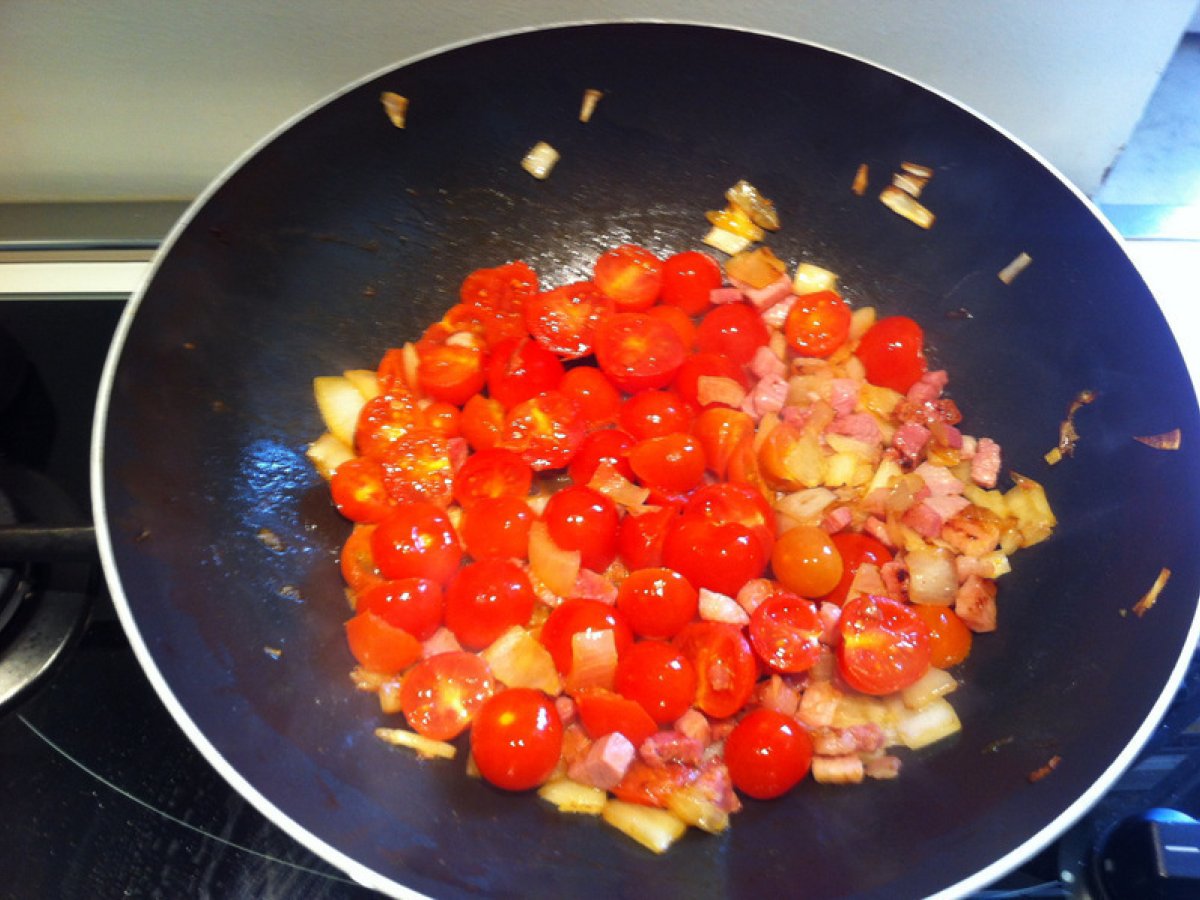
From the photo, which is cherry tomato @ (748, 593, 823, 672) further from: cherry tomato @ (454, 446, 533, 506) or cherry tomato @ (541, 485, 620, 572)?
cherry tomato @ (454, 446, 533, 506)

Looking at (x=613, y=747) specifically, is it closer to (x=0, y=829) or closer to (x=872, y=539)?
(x=872, y=539)

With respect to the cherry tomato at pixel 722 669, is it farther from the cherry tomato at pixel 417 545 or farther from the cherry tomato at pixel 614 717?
the cherry tomato at pixel 417 545

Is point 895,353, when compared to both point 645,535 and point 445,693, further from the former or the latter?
point 445,693

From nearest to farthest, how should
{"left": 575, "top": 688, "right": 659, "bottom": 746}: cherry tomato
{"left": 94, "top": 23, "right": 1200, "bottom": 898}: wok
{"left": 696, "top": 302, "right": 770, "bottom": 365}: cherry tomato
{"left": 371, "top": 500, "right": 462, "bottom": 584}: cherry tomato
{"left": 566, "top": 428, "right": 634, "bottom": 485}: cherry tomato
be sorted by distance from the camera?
{"left": 94, "top": 23, "right": 1200, "bottom": 898}: wok → {"left": 575, "top": 688, "right": 659, "bottom": 746}: cherry tomato → {"left": 371, "top": 500, "right": 462, "bottom": 584}: cherry tomato → {"left": 566, "top": 428, "right": 634, "bottom": 485}: cherry tomato → {"left": 696, "top": 302, "right": 770, "bottom": 365}: cherry tomato

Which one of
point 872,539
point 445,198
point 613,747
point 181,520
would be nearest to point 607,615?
point 613,747

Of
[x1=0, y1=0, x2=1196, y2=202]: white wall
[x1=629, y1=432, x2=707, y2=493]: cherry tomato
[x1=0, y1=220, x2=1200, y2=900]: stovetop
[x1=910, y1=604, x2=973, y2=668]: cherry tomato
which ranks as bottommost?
[x1=0, y1=220, x2=1200, y2=900]: stovetop

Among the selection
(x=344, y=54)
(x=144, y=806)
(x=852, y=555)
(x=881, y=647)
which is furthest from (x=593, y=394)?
(x=144, y=806)

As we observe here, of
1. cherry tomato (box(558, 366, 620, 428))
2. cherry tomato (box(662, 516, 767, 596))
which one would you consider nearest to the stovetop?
cherry tomato (box(662, 516, 767, 596))
